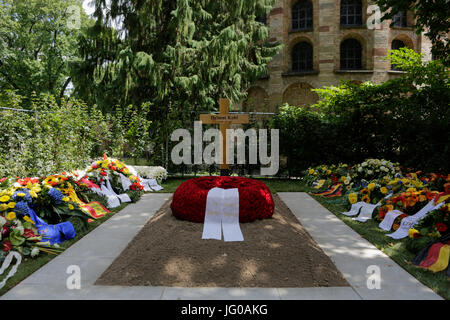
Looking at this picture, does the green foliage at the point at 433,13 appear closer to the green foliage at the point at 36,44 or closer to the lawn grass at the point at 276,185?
the lawn grass at the point at 276,185

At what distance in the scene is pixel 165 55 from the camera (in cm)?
1119

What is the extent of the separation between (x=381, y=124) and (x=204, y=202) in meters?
7.29

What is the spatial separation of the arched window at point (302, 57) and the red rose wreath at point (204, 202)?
2004 centimetres

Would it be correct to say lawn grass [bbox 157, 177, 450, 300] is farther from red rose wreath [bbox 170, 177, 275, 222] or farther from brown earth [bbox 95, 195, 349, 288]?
red rose wreath [bbox 170, 177, 275, 222]

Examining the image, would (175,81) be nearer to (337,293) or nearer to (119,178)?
(119,178)

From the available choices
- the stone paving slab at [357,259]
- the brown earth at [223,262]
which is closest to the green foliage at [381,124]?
the stone paving slab at [357,259]

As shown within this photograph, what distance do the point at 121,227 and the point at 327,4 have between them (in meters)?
21.9

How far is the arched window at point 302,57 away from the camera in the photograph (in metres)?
23.3

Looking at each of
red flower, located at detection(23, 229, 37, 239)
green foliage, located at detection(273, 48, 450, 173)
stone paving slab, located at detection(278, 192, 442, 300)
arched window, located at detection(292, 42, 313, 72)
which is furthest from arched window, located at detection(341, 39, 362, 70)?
red flower, located at detection(23, 229, 37, 239)

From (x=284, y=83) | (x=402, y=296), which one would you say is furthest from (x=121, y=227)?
A: (x=284, y=83)

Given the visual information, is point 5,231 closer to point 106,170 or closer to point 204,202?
point 204,202

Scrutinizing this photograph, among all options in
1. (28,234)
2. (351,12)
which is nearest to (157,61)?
(28,234)

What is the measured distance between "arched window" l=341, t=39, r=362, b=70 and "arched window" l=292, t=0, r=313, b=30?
2991 mm

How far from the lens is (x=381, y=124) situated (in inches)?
386
